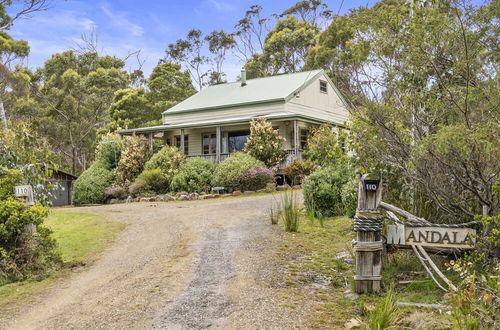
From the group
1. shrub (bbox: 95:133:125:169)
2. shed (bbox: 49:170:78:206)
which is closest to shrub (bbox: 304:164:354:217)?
shrub (bbox: 95:133:125:169)

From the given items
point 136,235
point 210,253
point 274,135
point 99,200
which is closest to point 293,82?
point 274,135

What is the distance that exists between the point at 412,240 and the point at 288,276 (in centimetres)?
195

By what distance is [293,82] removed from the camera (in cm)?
2864

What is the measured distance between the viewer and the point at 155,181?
23375mm

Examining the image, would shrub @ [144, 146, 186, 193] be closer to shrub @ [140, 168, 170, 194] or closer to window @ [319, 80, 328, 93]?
shrub @ [140, 168, 170, 194]

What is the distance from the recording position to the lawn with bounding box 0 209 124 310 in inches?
287

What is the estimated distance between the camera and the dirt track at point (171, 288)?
18.4 feet

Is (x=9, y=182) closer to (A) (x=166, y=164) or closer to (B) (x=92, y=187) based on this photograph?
(A) (x=166, y=164)

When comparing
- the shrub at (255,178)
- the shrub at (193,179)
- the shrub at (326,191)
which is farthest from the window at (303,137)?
the shrub at (326,191)

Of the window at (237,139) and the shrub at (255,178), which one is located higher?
the window at (237,139)

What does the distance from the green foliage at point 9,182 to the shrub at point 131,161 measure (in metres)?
16.2

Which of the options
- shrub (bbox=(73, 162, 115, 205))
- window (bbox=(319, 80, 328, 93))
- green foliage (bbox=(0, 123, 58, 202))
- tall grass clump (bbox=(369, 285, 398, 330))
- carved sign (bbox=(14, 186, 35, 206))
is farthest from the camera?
window (bbox=(319, 80, 328, 93))

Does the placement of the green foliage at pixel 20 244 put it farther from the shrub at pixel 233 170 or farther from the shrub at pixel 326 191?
the shrub at pixel 233 170

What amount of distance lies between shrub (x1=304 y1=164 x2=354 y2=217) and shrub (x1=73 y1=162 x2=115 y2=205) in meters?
14.8
